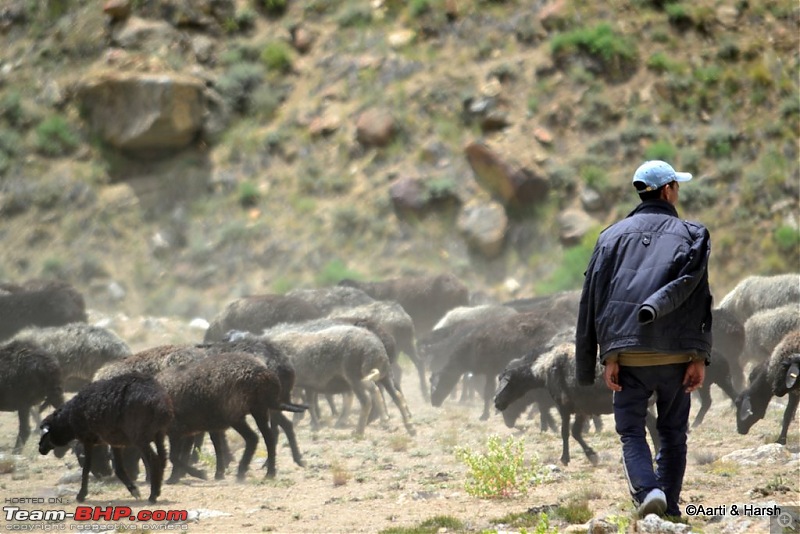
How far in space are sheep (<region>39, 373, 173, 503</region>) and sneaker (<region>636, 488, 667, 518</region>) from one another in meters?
5.55

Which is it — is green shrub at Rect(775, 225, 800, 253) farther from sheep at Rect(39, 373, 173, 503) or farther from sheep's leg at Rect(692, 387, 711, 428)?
sheep at Rect(39, 373, 173, 503)

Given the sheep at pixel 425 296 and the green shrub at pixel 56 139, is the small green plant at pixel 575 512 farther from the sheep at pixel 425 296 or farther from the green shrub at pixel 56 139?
the green shrub at pixel 56 139

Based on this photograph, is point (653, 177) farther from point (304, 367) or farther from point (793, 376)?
point (304, 367)

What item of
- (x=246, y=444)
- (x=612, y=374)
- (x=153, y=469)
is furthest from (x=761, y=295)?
(x=612, y=374)

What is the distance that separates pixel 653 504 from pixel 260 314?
14541 mm

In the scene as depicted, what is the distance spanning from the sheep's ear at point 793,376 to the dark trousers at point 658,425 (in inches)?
210

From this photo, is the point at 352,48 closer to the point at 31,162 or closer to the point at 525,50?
the point at 525,50

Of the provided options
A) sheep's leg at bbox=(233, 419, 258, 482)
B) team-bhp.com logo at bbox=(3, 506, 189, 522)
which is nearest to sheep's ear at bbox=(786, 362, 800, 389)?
sheep's leg at bbox=(233, 419, 258, 482)

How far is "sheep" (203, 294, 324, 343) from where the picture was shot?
19969 mm

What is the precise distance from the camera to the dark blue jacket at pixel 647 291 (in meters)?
6.31

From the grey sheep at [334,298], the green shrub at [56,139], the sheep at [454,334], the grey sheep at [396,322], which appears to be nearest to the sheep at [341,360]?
the sheep at [454,334]

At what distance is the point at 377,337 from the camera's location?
15.6 metres

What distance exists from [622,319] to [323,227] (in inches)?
936

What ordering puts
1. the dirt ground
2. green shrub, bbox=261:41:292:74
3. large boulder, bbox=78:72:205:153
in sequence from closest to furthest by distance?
the dirt ground → large boulder, bbox=78:72:205:153 → green shrub, bbox=261:41:292:74
